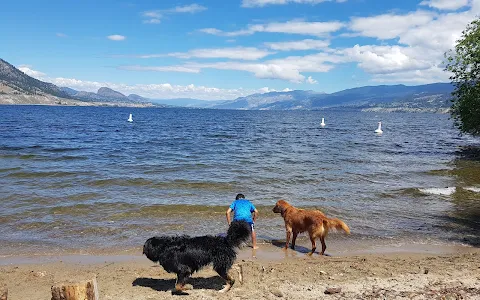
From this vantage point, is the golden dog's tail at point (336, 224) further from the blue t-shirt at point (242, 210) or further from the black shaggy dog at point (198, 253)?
the black shaggy dog at point (198, 253)

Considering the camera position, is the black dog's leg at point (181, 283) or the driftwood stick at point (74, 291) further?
the black dog's leg at point (181, 283)

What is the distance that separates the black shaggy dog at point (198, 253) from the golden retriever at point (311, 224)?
9.95 feet

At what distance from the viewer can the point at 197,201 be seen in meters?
14.7

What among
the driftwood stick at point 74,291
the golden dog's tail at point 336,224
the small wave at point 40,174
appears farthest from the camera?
the small wave at point 40,174

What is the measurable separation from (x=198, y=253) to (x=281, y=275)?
6.58 ft

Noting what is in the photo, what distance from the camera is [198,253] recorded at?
695 cm

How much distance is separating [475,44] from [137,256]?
27625 mm

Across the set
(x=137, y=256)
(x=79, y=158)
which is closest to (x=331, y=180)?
(x=137, y=256)

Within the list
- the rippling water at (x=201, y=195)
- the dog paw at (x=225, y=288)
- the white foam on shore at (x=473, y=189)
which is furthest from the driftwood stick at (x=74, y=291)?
the white foam on shore at (x=473, y=189)

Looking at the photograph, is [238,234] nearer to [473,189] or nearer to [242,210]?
[242,210]

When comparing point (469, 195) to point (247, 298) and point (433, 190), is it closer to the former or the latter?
point (433, 190)

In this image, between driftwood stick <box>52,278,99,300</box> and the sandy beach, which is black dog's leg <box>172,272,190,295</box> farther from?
driftwood stick <box>52,278,99,300</box>

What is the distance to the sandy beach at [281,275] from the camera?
6.79 metres

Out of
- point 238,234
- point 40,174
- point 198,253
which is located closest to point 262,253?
point 238,234
